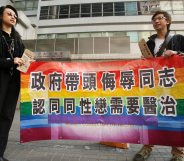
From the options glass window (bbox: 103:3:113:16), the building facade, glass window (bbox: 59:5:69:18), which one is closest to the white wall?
the building facade

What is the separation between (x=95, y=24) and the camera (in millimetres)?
30141

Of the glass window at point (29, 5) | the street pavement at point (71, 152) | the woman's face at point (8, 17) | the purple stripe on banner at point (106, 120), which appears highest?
the glass window at point (29, 5)

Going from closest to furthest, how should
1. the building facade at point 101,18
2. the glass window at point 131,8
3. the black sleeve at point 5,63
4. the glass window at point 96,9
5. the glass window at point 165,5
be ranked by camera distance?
the black sleeve at point 5,63
the building facade at point 101,18
the glass window at point 165,5
the glass window at point 131,8
the glass window at point 96,9

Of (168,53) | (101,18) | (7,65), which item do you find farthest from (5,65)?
(101,18)

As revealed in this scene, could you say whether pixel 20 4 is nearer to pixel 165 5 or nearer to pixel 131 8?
pixel 131 8

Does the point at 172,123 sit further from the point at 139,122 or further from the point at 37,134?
the point at 37,134

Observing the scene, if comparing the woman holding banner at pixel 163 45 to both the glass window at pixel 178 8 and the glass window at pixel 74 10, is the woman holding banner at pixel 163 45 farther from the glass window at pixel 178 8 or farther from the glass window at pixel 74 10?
the glass window at pixel 74 10

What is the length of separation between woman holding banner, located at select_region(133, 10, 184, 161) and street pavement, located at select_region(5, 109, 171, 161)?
6.9 inches

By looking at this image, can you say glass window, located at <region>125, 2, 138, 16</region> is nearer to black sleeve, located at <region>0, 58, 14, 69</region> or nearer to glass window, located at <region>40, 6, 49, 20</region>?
glass window, located at <region>40, 6, 49, 20</region>

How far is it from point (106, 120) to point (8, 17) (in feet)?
6.11

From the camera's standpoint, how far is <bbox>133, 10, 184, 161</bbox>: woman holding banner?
3.55 meters

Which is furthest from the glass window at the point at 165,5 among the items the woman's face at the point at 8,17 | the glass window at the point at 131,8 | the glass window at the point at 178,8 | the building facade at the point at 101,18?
the woman's face at the point at 8,17

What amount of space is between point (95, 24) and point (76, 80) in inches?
1061

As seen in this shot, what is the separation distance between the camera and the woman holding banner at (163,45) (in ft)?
11.6
